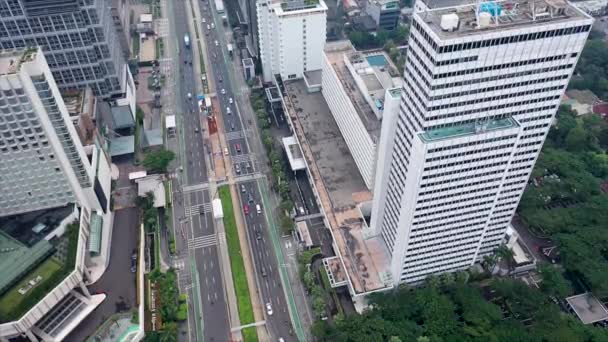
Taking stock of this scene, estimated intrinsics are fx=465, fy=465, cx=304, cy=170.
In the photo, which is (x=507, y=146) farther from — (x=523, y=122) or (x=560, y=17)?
(x=560, y=17)

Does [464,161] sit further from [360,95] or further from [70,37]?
[70,37]

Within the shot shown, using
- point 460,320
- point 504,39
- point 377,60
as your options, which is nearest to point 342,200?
point 460,320

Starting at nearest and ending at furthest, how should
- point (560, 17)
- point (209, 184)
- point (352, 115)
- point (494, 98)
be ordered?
point (560, 17) < point (494, 98) < point (352, 115) < point (209, 184)

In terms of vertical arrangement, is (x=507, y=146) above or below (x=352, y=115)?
above

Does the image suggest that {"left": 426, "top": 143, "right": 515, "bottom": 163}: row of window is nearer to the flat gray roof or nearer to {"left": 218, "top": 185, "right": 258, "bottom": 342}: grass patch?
the flat gray roof

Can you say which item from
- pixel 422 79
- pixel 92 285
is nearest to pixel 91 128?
pixel 92 285

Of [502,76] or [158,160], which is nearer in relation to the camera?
[502,76]
